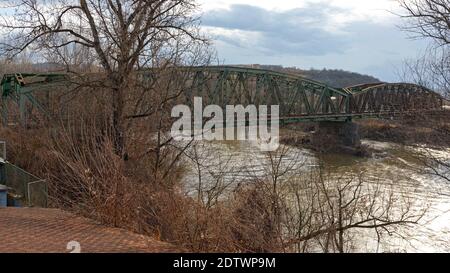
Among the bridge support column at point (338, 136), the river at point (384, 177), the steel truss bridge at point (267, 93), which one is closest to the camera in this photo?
the river at point (384, 177)

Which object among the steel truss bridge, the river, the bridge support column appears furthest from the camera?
the bridge support column

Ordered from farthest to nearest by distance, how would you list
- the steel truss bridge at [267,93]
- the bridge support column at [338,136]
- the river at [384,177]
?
1. the bridge support column at [338,136]
2. the steel truss bridge at [267,93]
3. the river at [384,177]

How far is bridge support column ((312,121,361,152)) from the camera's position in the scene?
169 feet

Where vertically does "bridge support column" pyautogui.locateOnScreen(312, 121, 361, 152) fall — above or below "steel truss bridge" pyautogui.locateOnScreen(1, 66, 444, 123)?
below

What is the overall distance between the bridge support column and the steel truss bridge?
1.54 metres

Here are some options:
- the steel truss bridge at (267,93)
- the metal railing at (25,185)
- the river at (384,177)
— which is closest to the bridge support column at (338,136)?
the steel truss bridge at (267,93)

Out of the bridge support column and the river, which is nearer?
the river

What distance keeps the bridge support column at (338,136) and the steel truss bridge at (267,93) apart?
1538 mm

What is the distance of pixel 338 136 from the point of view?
57406mm

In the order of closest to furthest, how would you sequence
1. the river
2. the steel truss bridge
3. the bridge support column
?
the river → the steel truss bridge → the bridge support column

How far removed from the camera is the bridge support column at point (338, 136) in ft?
169

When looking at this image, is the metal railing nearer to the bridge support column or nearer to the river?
the river

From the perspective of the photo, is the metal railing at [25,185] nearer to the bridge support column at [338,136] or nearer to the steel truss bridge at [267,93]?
the steel truss bridge at [267,93]

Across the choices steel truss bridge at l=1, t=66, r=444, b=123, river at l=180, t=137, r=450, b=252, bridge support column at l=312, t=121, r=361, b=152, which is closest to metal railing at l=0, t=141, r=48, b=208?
steel truss bridge at l=1, t=66, r=444, b=123
